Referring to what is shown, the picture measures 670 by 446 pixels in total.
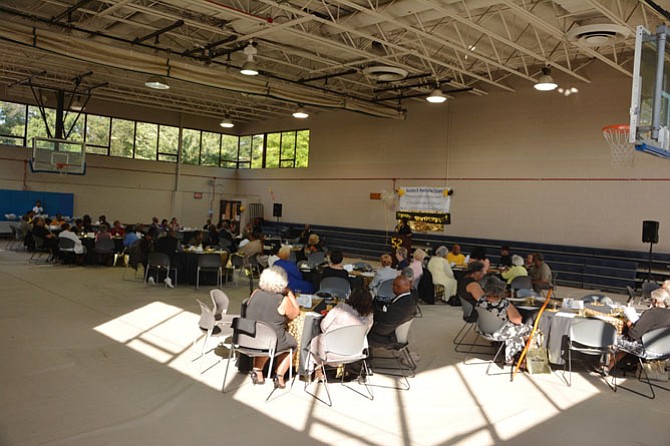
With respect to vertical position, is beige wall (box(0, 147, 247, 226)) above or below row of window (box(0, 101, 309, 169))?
below

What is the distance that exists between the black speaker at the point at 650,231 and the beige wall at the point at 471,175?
1.20 m

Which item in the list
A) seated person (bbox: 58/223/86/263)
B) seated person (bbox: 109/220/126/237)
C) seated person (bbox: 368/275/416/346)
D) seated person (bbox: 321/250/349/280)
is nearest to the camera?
seated person (bbox: 368/275/416/346)

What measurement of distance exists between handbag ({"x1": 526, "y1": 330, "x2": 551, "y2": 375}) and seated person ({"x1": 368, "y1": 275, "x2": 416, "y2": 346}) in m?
1.50

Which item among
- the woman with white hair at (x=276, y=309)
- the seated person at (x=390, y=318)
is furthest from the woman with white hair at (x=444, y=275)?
the woman with white hair at (x=276, y=309)

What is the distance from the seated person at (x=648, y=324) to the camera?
5.39m

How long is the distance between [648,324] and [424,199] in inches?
476

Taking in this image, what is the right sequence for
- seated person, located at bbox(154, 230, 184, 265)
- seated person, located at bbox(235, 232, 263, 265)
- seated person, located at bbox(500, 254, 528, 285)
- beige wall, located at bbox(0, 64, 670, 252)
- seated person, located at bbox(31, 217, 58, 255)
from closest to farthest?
seated person, located at bbox(500, 254, 528, 285) → seated person, located at bbox(154, 230, 184, 265) → seated person, located at bbox(235, 232, 263, 265) → seated person, located at bbox(31, 217, 58, 255) → beige wall, located at bbox(0, 64, 670, 252)

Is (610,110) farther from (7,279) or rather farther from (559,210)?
(7,279)

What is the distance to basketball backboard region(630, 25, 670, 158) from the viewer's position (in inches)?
214

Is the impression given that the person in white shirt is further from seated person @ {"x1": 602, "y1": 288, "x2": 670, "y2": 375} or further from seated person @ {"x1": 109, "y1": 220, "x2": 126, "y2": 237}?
seated person @ {"x1": 602, "y1": 288, "x2": 670, "y2": 375}

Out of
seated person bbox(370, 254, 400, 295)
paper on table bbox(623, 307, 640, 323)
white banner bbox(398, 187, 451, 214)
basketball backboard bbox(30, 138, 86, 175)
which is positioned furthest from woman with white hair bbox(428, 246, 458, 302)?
basketball backboard bbox(30, 138, 86, 175)

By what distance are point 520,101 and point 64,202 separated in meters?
16.2

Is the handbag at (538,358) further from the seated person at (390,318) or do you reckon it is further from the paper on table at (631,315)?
the seated person at (390,318)

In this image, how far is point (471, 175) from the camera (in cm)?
Result: 1617
